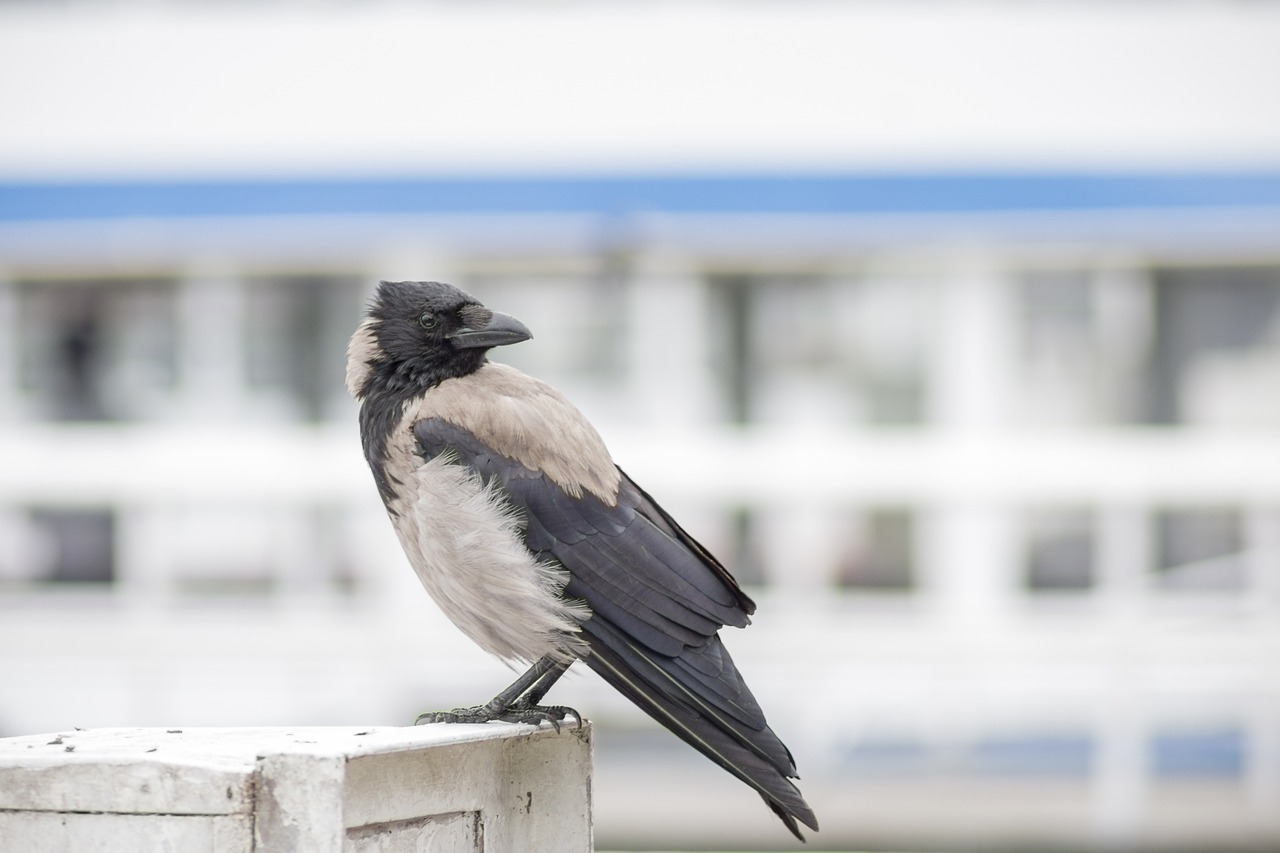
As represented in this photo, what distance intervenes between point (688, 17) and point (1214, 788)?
4856 mm

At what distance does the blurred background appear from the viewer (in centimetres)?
815

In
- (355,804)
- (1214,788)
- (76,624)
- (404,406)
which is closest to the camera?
(355,804)

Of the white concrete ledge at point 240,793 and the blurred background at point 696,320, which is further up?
the blurred background at point 696,320

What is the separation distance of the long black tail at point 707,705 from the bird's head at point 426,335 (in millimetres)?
559

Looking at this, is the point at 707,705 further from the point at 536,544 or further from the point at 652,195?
the point at 652,195

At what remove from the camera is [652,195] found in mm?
8289

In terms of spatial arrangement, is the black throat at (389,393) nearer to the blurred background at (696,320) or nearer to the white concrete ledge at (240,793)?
the white concrete ledge at (240,793)

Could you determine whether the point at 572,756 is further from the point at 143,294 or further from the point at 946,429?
the point at 143,294

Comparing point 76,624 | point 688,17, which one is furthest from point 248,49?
point 76,624

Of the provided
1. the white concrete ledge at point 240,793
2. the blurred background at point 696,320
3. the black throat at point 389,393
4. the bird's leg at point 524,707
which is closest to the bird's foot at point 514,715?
the bird's leg at point 524,707

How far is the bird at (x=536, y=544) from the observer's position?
103 inches

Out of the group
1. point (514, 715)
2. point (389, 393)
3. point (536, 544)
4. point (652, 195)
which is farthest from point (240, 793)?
point (652, 195)

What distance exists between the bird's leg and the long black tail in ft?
0.36

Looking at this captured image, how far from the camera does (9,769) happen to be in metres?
2.11
